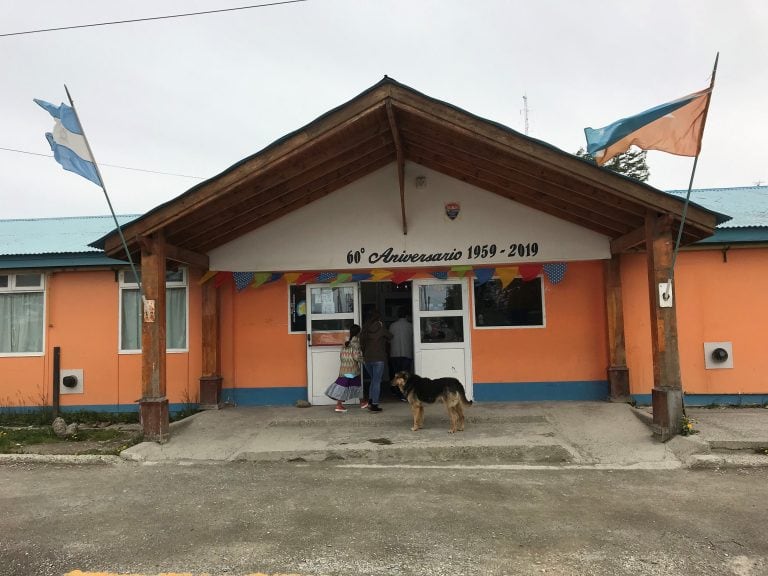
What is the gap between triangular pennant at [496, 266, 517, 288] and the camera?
30.4 feet

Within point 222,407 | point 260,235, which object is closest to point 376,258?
point 260,235

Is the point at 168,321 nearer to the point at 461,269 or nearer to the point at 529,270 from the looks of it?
the point at 461,269

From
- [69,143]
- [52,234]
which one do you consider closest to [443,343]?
[69,143]

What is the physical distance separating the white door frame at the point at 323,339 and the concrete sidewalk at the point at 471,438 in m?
0.85

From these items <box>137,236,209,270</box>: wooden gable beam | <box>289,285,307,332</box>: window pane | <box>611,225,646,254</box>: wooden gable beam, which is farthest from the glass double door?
<box>611,225,646,254</box>: wooden gable beam

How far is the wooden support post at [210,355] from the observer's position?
31.3 ft

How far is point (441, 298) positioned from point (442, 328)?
560mm

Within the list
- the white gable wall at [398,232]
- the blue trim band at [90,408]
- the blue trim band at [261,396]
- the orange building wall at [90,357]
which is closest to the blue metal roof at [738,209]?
the white gable wall at [398,232]

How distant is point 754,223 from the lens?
359 inches

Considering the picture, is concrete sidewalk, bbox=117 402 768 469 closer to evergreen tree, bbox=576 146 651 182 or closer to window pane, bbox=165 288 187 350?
window pane, bbox=165 288 187 350

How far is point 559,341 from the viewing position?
9.52 metres

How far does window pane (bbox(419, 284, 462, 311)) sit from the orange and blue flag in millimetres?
3708

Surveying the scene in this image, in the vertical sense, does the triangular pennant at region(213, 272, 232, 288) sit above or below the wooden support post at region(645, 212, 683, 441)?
above

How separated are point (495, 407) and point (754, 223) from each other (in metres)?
5.55
